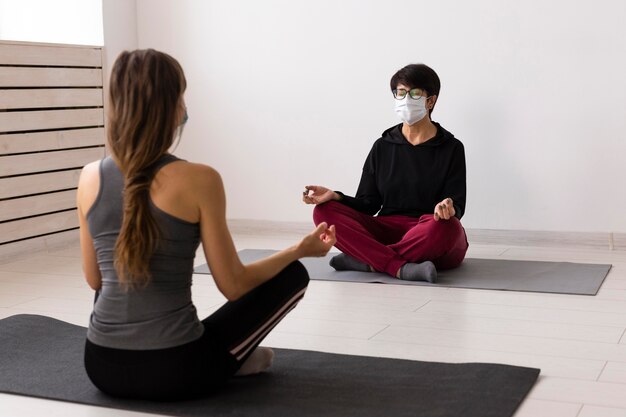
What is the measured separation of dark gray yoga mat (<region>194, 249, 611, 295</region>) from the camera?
3803 millimetres

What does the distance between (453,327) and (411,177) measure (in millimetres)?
1235

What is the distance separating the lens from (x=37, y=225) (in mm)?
4961

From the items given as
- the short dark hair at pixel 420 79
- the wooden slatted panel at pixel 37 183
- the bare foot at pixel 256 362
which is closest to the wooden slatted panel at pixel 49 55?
the wooden slatted panel at pixel 37 183

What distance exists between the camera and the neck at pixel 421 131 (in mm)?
4355

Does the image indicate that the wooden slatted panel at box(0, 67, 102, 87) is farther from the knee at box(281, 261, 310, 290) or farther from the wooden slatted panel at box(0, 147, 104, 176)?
the knee at box(281, 261, 310, 290)

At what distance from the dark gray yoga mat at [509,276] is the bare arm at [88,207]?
5.83 ft

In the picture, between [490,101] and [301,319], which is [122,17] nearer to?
[490,101]

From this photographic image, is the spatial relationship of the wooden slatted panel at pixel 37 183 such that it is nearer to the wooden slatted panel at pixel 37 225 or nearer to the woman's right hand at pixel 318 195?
the wooden slatted panel at pixel 37 225

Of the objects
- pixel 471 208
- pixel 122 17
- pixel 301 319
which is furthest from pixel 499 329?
pixel 122 17

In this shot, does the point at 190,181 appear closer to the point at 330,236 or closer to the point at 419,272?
the point at 330,236

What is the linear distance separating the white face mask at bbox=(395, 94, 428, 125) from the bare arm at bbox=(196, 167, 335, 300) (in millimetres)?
2008

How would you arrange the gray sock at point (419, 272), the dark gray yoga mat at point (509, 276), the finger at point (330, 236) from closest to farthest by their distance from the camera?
1. the finger at point (330, 236)
2. the dark gray yoga mat at point (509, 276)
3. the gray sock at point (419, 272)

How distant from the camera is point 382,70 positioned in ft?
16.8

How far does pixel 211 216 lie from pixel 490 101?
2971mm
